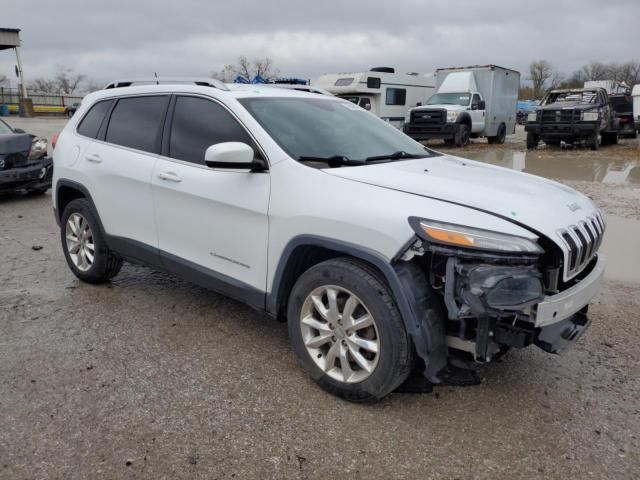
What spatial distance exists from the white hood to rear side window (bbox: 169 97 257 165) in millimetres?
859

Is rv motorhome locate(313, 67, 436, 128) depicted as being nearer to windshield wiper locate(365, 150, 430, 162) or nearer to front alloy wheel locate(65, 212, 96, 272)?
front alloy wheel locate(65, 212, 96, 272)

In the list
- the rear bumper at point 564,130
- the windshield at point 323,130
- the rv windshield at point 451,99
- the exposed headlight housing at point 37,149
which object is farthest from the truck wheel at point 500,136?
the windshield at point 323,130

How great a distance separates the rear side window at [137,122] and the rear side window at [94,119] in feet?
0.56

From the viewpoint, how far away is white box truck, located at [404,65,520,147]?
65.5 feet

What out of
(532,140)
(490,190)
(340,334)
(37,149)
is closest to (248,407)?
(340,334)

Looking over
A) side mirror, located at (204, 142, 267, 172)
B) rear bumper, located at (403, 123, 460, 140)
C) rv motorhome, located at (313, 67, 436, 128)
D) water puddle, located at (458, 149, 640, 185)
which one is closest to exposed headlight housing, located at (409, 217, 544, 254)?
side mirror, located at (204, 142, 267, 172)

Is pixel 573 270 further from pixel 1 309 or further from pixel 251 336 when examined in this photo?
pixel 1 309

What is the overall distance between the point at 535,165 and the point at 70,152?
13.5 metres

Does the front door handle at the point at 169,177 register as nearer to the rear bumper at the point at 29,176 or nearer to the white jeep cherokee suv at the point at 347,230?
the white jeep cherokee suv at the point at 347,230

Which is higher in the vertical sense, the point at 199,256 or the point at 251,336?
the point at 199,256

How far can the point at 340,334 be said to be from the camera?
3033 mm

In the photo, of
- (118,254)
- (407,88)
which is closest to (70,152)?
(118,254)

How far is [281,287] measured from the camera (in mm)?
3316

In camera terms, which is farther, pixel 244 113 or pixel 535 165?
pixel 535 165
